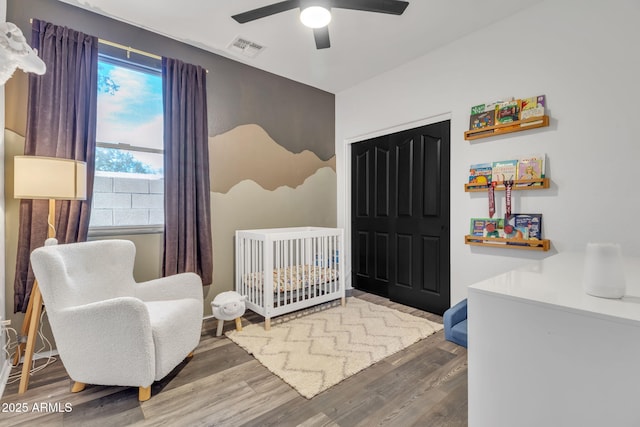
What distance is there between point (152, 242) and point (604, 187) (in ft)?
11.2

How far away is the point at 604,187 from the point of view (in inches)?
76.4

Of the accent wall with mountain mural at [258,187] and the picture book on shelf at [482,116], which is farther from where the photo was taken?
the accent wall with mountain mural at [258,187]

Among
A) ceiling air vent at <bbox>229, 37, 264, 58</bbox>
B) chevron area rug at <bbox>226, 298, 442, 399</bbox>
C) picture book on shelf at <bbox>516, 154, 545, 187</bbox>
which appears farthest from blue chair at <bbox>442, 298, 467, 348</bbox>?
ceiling air vent at <bbox>229, 37, 264, 58</bbox>

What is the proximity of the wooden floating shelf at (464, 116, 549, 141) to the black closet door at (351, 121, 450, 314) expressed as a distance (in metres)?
0.28

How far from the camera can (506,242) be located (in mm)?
2348

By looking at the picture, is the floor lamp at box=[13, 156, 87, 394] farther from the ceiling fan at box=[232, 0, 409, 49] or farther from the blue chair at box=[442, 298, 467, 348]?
the blue chair at box=[442, 298, 467, 348]

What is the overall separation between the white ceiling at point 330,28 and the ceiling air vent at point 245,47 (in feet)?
0.17

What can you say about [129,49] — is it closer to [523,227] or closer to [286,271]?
[286,271]

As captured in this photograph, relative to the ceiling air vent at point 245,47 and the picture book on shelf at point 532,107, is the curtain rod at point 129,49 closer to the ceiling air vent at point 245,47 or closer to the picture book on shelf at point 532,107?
the ceiling air vent at point 245,47

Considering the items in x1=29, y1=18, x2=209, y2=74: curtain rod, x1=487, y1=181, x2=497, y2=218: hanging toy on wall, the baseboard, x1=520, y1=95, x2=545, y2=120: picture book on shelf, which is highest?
x1=29, y1=18, x2=209, y2=74: curtain rod

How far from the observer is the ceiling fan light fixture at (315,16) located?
73.4 inches

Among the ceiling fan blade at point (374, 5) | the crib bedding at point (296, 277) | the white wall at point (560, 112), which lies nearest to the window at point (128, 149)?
the crib bedding at point (296, 277)

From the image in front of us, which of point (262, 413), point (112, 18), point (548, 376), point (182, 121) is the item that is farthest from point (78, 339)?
point (112, 18)

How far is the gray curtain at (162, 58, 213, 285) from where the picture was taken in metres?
2.51
